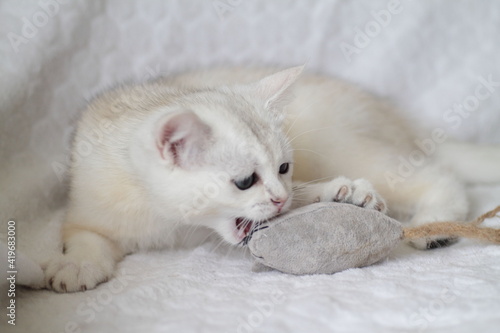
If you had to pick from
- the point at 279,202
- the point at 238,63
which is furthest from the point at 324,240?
the point at 238,63

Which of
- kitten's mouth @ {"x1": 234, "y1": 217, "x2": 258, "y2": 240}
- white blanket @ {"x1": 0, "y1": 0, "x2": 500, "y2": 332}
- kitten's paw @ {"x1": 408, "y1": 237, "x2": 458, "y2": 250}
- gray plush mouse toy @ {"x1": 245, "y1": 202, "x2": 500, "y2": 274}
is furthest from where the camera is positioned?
kitten's paw @ {"x1": 408, "y1": 237, "x2": 458, "y2": 250}

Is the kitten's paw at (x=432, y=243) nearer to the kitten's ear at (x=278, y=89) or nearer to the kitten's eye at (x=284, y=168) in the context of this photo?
the kitten's eye at (x=284, y=168)

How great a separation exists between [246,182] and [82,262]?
46 centimetres

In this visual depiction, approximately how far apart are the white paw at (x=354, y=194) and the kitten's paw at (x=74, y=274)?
23.6 inches

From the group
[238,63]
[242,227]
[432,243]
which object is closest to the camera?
[242,227]

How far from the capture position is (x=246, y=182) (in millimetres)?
1182

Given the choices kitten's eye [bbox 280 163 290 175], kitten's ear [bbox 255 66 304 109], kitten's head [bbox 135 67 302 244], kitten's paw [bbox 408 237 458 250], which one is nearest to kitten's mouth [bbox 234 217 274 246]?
kitten's head [bbox 135 67 302 244]

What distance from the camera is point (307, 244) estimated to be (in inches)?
45.3

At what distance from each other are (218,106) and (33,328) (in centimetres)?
64


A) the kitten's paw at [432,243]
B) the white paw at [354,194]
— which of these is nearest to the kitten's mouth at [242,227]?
the white paw at [354,194]

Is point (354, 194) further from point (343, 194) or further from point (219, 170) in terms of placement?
point (219, 170)

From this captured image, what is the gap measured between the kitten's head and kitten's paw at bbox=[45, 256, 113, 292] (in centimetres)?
22

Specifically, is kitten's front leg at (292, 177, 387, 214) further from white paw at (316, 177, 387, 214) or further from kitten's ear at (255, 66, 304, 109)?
kitten's ear at (255, 66, 304, 109)

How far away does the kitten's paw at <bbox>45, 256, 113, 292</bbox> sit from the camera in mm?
1194
